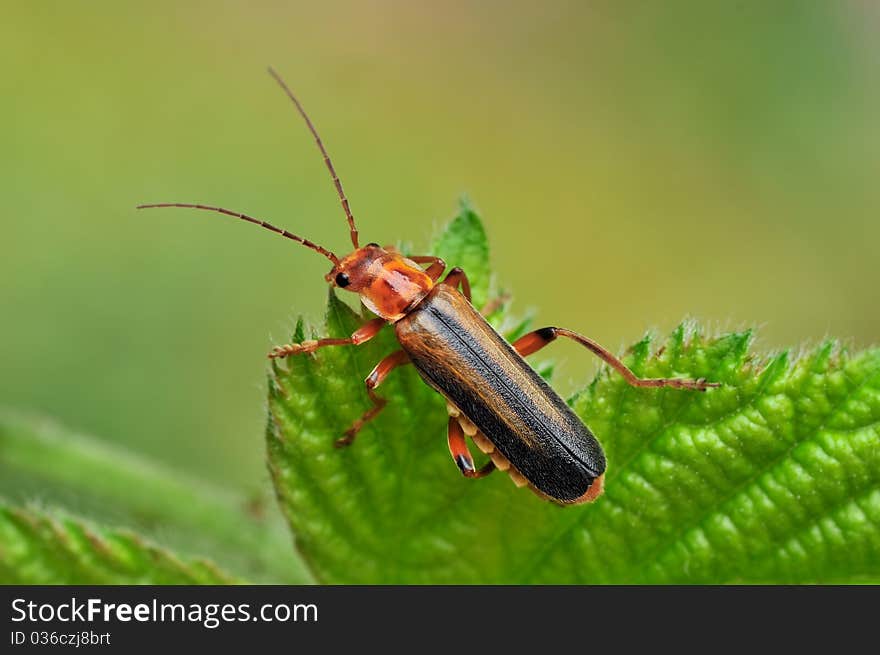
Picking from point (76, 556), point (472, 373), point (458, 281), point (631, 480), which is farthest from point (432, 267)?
point (76, 556)

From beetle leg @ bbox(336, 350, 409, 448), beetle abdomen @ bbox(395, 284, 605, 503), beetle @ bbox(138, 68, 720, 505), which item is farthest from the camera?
beetle abdomen @ bbox(395, 284, 605, 503)

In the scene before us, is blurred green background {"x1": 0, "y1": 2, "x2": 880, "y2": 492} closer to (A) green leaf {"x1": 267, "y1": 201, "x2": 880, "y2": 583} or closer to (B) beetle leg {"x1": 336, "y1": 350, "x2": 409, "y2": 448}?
(B) beetle leg {"x1": 336, "y1": 350, "x2": 409, "y2": 448}

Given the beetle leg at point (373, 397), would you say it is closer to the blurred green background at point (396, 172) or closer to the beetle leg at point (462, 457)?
the beetle leg at point (462, 457)

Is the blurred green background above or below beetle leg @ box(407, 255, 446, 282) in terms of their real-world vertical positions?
above

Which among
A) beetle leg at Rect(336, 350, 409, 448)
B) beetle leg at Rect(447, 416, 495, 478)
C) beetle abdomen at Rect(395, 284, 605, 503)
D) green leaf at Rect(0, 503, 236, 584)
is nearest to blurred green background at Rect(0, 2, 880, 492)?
beetle abdomen at Rect(395, 284, 605, 503)

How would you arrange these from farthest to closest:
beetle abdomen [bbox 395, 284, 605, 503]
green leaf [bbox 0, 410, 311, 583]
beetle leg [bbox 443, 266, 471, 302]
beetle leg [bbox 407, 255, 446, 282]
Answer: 1. green leaf [bbox 0, 410, 311, 583]
2. beetle leg [bbox 407, 255, 446, 282]
3. beetle leg [bbox 443, 266, 471, 302]
4. beetle abdomen [bbox 395, 284, 605, 503]

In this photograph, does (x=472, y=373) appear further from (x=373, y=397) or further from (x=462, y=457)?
(x=373, y=397)

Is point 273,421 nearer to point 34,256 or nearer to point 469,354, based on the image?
point 469,354
